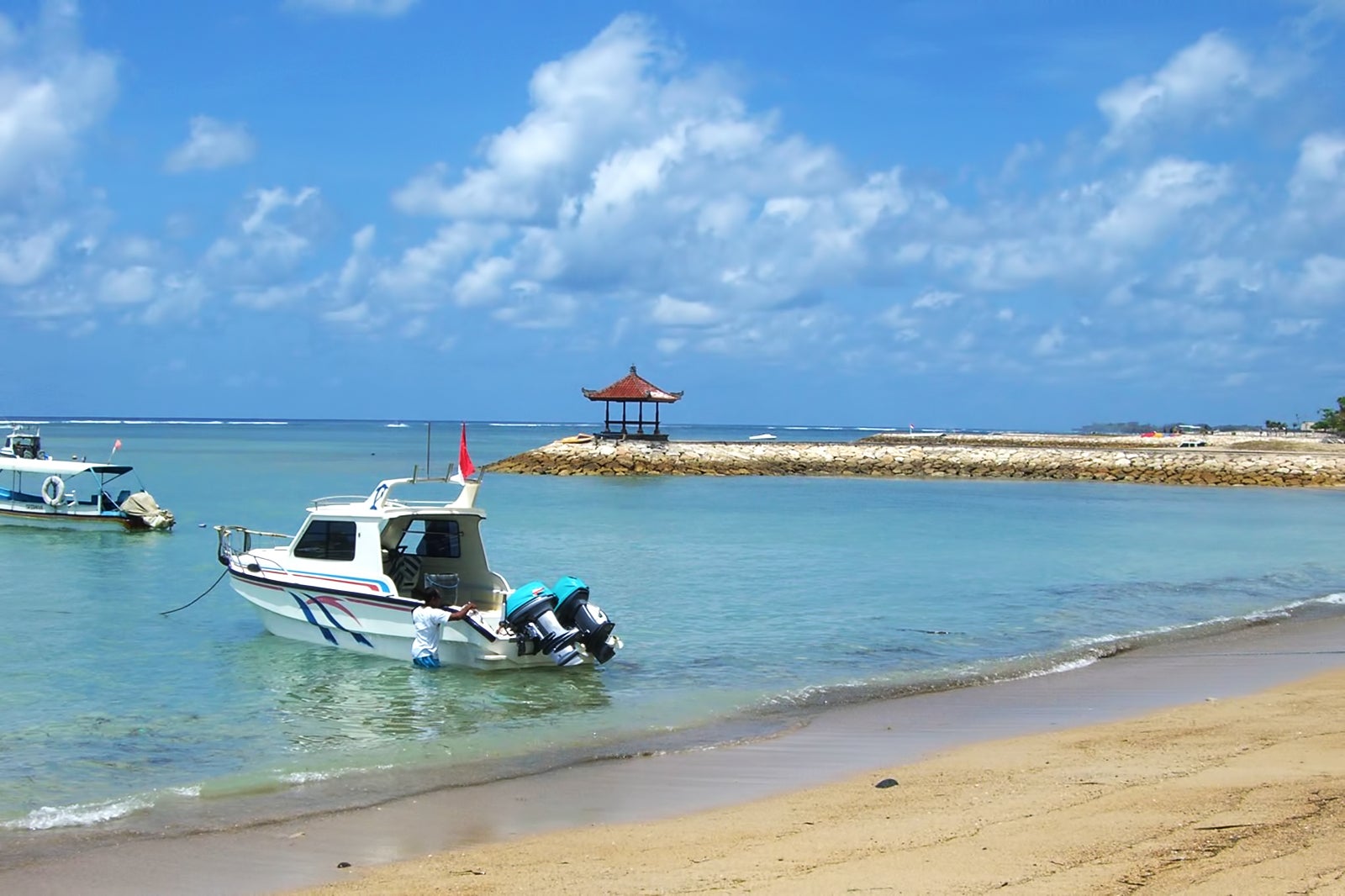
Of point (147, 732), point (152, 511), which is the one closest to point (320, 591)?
point (147, 732)

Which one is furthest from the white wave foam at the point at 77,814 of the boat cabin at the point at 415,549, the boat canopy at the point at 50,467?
the boat canopy at the point at 50,467

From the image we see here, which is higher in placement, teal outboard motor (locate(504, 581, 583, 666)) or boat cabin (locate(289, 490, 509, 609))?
boat cabin (locate(289, 490, 509, 609))

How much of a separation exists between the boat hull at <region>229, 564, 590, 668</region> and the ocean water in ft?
0.72

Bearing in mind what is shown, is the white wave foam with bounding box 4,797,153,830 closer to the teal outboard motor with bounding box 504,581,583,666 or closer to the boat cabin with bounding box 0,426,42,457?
the teal outboard motor with bounding box 504,581,583,666

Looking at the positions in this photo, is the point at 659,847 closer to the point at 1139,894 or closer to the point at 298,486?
the point at 1139,894

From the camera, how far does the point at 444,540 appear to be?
16.0m

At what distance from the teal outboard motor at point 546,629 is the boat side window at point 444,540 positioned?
6.73 ft

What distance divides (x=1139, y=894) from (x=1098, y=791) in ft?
7.98

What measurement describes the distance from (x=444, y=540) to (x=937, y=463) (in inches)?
2101

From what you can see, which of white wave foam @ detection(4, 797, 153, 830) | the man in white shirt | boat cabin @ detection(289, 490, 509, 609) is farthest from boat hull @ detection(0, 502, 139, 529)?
white wave foam @ detection(4, 797, 153, 830)

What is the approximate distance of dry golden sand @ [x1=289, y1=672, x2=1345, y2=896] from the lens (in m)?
6.42

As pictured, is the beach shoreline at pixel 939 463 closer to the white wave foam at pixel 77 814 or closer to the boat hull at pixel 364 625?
the boat hull at pixel 364 625

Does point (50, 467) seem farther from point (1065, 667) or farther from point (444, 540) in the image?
point (1065, 667)

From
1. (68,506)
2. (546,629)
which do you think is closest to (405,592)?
(546,629)
